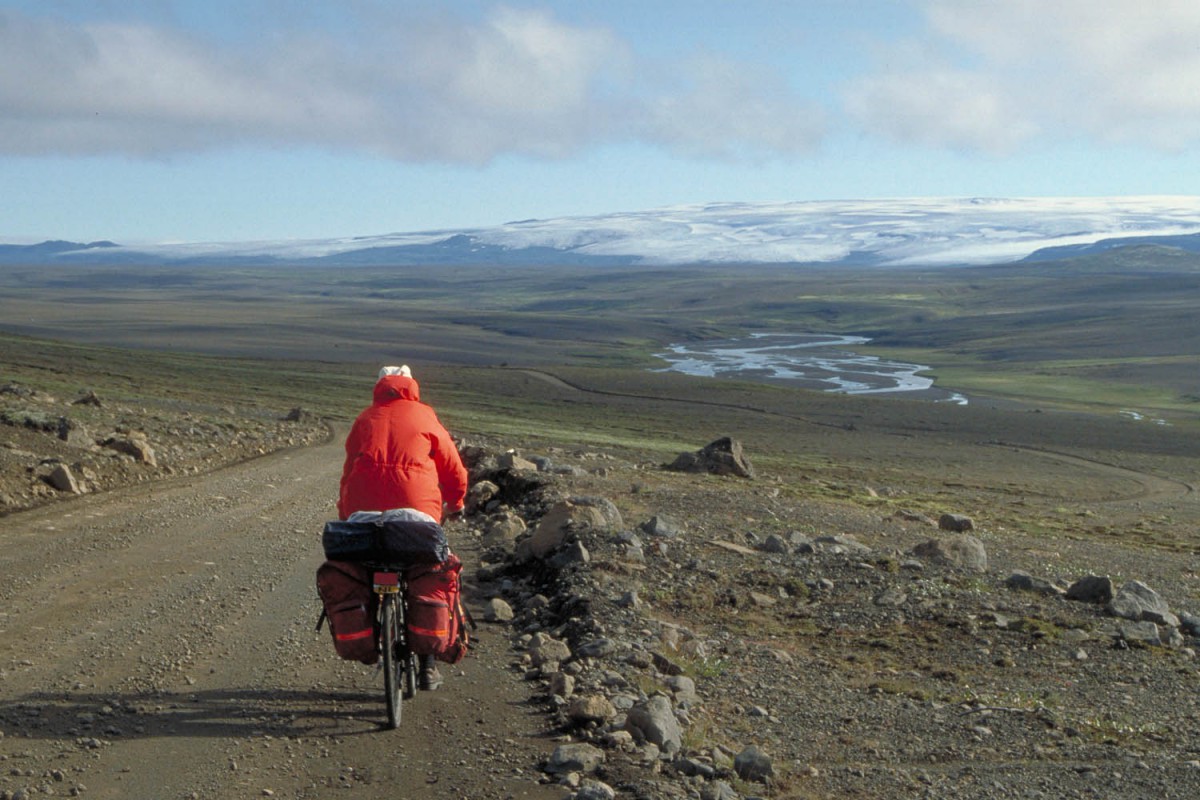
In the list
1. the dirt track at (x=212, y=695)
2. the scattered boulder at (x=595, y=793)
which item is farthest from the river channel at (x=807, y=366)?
the scattered boulder at (x=595, y=793)

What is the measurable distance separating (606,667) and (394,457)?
1.86 m

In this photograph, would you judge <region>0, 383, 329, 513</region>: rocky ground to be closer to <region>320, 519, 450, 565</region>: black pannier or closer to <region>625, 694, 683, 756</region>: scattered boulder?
<region>320, 519, 450, 565</region>: black pannier

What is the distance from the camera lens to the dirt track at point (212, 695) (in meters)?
5.45

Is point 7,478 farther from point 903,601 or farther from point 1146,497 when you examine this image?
point 1146,497

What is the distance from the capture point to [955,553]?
11828mm

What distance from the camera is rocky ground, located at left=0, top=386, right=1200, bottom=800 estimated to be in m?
5.70

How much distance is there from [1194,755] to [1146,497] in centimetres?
2967

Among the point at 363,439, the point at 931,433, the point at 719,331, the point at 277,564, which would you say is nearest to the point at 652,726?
the point at 363,439

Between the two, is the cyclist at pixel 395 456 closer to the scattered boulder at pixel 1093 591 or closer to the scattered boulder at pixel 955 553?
the scattered boulder at pixel 1093 591

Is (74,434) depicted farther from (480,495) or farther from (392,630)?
(392,630)

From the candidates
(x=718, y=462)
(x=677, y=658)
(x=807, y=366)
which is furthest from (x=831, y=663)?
(x=807, y=366)

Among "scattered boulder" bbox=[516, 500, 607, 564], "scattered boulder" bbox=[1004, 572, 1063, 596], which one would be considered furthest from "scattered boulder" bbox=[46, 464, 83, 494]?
"scattered boulder" bbox=[1004, 572, 1063, 596]

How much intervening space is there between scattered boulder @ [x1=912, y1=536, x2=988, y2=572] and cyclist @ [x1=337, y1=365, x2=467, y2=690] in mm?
6499

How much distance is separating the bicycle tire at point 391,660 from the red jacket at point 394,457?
490mm
